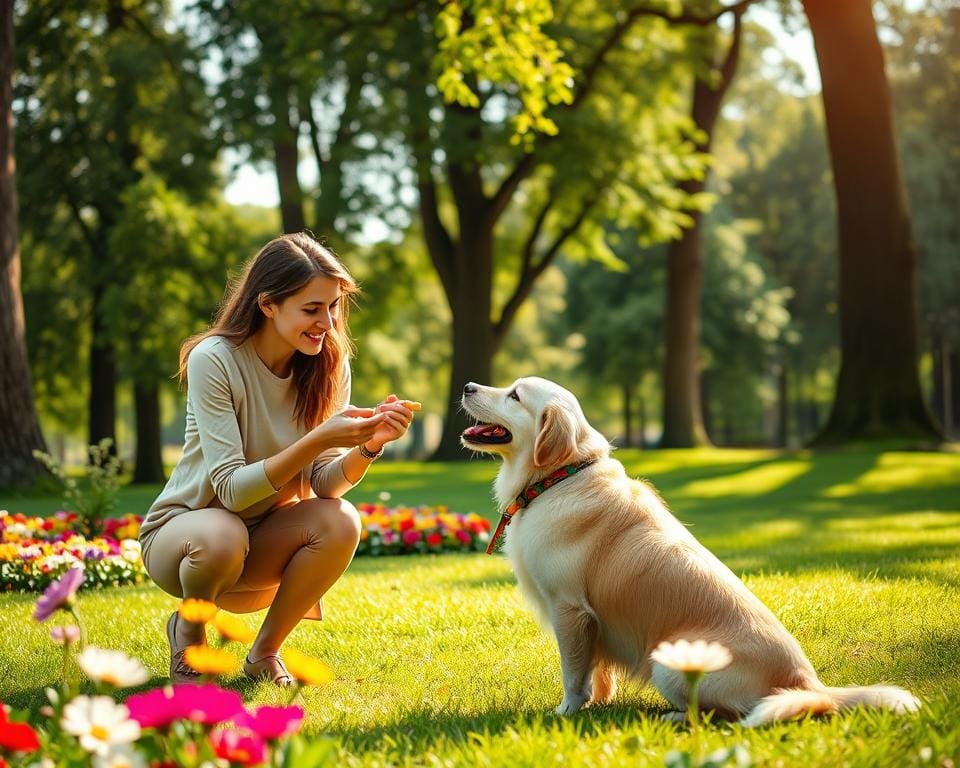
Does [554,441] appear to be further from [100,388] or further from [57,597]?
[100,388]

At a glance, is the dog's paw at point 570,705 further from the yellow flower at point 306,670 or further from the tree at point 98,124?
the tree at point 98,124

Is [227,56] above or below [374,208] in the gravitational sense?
above

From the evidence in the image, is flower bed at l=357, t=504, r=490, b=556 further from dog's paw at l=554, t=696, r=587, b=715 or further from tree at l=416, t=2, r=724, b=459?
tree at l=416, t=2, r=724, b=459

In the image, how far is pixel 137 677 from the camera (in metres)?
2.19

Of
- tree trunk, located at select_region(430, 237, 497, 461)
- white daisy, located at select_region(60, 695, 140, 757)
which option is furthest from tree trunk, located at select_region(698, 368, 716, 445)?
white daisy, located at select_region(60, 695, 140, 757)

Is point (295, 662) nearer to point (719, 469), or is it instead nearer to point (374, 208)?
point (719, 469)

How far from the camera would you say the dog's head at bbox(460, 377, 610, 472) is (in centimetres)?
425

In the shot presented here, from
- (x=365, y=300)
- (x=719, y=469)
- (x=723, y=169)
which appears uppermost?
(x=723, y=169)

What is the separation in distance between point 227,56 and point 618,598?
1924 cm

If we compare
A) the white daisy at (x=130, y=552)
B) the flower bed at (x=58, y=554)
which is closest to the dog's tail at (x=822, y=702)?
the flower bed at (x=58, y=554)

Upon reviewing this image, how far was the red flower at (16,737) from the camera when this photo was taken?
212 centimetres

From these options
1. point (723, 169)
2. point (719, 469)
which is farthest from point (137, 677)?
point (723, 169)

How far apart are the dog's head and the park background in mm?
1014

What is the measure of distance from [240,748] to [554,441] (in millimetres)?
2338
